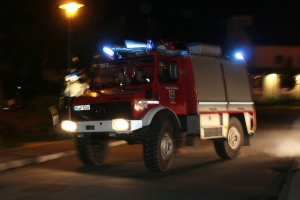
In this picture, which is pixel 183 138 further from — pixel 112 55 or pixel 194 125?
pixel 112 55

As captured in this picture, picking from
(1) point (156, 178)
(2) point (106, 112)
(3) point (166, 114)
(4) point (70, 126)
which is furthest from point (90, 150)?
(1) point (156, 178)

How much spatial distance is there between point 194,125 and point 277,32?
41065 mm

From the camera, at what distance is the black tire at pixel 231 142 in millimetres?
13453

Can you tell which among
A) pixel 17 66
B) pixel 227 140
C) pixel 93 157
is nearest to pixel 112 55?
pixel 93 157

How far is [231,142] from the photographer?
13.7 metres

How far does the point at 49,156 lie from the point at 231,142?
5094 mm

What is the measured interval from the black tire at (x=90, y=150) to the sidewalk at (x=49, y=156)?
1579 millimetres

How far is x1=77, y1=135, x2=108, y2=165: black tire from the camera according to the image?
1209 centimetres

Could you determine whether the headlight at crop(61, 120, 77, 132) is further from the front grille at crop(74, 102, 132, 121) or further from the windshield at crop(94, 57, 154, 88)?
the windshield at crop(94, 57, 154, 88)

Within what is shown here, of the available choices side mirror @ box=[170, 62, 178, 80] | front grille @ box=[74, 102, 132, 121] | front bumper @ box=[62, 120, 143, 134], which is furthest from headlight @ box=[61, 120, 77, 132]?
side mirror @ box=[170, 62, 178, 80]

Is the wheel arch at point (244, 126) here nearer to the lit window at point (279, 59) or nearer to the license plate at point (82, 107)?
the license plate at point (82, 107)

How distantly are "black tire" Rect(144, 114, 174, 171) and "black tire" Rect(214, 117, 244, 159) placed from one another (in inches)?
101

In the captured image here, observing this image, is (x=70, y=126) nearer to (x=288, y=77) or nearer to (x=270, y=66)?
(x=288, y=77)

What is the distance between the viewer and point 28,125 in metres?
18.5
